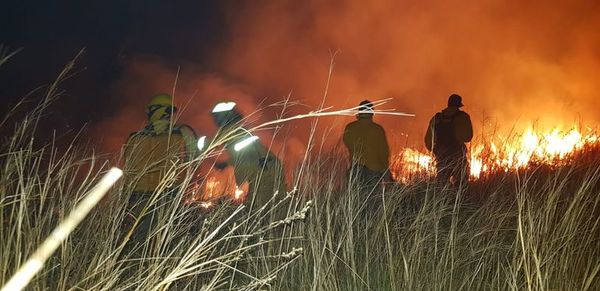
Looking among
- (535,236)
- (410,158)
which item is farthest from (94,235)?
(410,158)

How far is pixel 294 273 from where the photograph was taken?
8.69ft

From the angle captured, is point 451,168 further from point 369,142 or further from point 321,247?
point 321,247

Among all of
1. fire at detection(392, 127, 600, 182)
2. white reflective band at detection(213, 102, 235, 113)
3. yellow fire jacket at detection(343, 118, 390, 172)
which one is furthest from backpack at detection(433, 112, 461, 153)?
white reflective band at detection(213, 102, 235, 113)

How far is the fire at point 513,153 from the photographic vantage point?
3.70 m

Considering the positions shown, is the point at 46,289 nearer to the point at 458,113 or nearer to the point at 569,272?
the point at 569,272

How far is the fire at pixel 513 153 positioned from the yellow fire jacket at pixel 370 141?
1.07 metres

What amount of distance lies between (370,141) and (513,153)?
220cm

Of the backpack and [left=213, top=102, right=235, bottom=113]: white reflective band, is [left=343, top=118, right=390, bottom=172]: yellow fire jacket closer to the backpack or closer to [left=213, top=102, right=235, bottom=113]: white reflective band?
the backpack

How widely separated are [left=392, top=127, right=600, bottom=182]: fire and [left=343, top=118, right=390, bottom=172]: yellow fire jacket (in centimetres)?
107

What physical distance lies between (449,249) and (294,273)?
0.70m

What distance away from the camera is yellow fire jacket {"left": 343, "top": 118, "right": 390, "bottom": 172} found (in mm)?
5855

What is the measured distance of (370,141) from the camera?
19.2 ft

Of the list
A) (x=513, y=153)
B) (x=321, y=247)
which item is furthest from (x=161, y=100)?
(x=513, y=153)

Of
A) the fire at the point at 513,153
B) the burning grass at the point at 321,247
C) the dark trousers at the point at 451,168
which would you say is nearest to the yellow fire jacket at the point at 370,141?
the dark trousers at the point at 451,168
